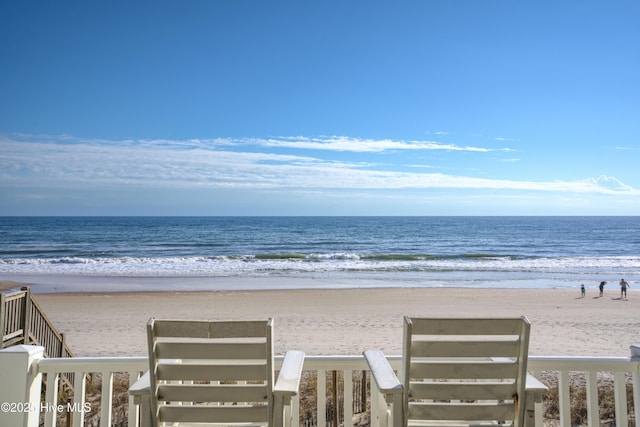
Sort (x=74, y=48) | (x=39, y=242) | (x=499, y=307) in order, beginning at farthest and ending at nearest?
(x=39, y=242) < (x=499, y=307) < (x=74, y=48)

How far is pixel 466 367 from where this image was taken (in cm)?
203

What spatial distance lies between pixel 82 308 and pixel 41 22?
7.29m

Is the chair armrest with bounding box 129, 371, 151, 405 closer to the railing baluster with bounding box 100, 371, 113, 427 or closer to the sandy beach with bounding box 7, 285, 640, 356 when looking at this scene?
the railing baluster with bounding box 100, 371, 113, 427

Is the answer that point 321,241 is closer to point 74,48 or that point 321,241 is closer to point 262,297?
point 262,297

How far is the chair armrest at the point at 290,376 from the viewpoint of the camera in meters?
1.95

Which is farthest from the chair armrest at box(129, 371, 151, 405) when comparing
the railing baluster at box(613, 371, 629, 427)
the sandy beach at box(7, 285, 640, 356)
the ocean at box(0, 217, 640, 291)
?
the ocean at box(0, 217, 640, 291)

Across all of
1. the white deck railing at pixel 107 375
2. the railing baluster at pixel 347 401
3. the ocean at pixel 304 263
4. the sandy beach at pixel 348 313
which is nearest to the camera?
the white deck railing at pixel 107 375

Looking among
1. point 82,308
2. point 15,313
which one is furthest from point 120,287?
point 15,313

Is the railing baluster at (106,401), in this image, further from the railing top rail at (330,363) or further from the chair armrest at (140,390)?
the chair armrest at (140,390)

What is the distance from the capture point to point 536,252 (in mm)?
33844

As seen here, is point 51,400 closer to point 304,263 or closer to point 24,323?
point 24,323

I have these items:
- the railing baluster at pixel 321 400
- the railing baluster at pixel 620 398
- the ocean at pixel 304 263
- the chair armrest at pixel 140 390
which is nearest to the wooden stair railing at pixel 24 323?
the chair armrest at pixel 140 390

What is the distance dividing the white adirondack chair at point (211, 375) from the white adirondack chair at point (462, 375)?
18.5 inches

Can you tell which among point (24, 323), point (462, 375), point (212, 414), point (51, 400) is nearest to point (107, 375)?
point (51, 400)
